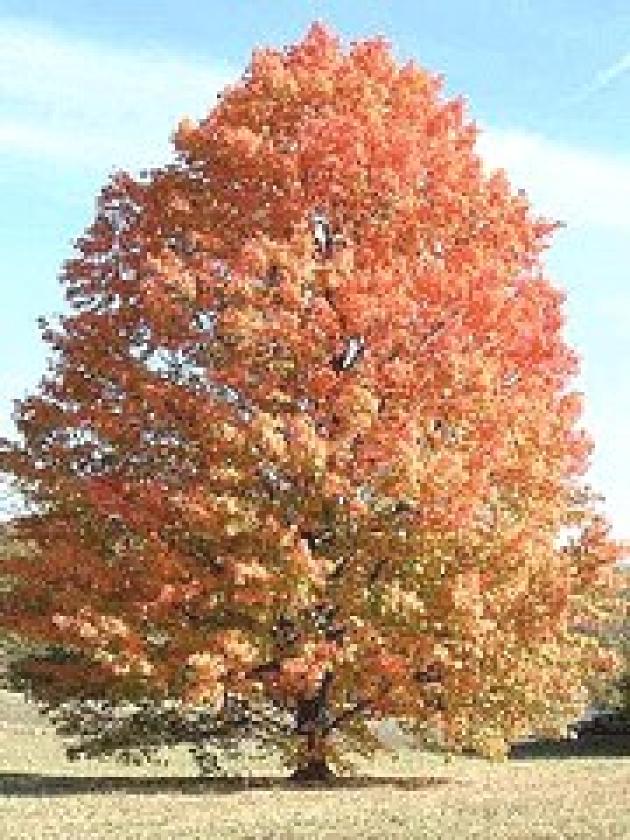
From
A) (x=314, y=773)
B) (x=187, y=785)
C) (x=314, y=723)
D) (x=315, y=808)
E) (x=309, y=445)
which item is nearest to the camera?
(x=315, y=808)

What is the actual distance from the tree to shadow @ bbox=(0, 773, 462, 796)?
2.77 ft

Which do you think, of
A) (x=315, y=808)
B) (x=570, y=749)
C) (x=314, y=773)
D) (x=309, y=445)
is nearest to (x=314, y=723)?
(x=314, y=773)

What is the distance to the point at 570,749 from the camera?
76.2m

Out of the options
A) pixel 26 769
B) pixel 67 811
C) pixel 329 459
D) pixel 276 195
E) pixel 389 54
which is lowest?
pixel 67 811

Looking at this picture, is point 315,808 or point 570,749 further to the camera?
point 570,749

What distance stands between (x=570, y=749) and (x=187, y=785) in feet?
148

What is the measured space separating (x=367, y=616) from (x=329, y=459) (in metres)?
3.28

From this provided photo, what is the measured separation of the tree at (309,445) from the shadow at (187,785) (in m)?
0.85

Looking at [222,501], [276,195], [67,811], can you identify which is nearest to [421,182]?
[276,195]

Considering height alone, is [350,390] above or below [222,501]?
above

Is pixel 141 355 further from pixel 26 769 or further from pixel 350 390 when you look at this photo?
pixel 26 769

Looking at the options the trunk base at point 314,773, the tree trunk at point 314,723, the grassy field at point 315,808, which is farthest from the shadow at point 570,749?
the tree trunk at point 314,723

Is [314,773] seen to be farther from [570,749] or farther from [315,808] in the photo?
[570,749]

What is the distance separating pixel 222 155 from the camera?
1323 inches
